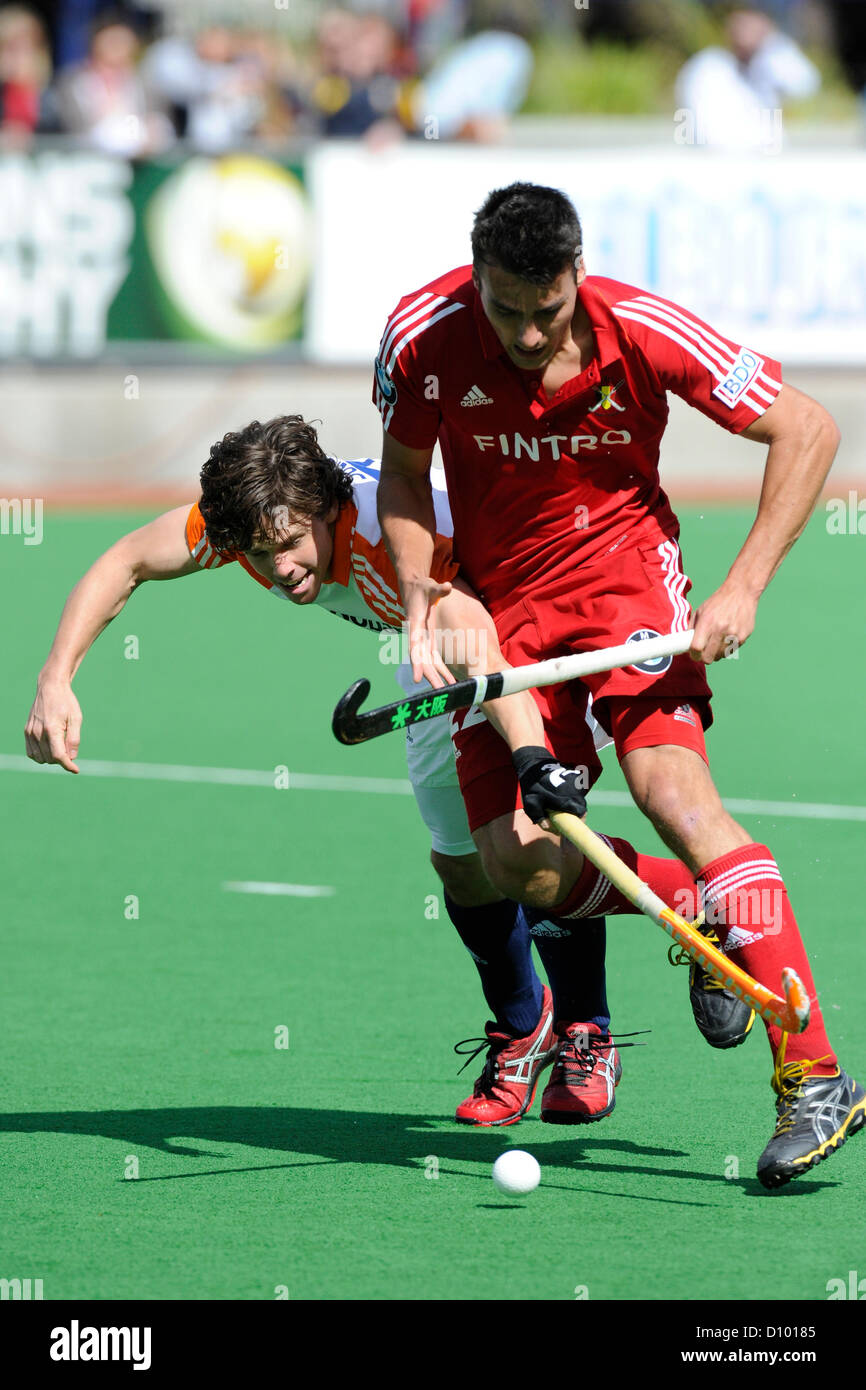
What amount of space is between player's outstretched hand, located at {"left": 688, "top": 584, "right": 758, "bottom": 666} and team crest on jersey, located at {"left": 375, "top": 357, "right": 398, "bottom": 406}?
2.88 feet

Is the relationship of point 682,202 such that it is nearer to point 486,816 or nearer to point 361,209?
point 361,209

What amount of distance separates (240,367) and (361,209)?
4.86 feet

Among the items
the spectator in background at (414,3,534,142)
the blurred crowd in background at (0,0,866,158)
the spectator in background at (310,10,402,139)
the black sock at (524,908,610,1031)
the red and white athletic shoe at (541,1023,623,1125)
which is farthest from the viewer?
the spectator in background at (414,3,534,142)

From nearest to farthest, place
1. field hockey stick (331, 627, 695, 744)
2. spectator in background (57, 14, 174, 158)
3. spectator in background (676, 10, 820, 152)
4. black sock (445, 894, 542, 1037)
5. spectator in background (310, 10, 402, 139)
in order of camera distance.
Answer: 1. field hockey stick (331, 627, 695, 744)
2. black sock (445, 894, 542, 1037)
3. spectator in background (310, 10, 402, 139)
4. spectator in background (57, 14, 174, 158)
5. spectator in background (676, 10, 820, 152)

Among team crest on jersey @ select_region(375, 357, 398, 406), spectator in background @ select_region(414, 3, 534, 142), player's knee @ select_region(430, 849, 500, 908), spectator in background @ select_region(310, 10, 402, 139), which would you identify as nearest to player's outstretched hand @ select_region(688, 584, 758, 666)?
team crest on jersey @ select_region(375, 357, 398, 406)

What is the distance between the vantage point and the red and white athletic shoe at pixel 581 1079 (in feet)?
16.8

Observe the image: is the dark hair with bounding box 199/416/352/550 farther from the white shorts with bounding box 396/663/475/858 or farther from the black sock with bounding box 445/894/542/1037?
the black sock with bounding box 445/894/542/1037

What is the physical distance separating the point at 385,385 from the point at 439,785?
1.05 metres

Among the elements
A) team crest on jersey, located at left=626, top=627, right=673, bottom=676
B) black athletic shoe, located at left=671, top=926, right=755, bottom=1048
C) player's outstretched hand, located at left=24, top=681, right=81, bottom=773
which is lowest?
black athletic shoe, located at left=671, top=926, right=755, bottom=1048

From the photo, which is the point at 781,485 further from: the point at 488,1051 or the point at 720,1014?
the point at 488,1051

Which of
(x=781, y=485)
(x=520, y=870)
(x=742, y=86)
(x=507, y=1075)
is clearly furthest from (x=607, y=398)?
(x=742, y=86)

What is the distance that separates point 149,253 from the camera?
16.1 m

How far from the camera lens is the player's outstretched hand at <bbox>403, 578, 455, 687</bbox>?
463 centimetres
